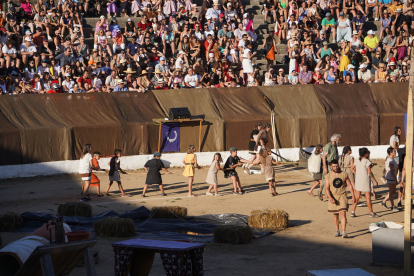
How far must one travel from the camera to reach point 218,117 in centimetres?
2452

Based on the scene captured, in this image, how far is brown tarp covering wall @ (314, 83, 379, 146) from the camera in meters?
25.3

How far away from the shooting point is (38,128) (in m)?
21.8

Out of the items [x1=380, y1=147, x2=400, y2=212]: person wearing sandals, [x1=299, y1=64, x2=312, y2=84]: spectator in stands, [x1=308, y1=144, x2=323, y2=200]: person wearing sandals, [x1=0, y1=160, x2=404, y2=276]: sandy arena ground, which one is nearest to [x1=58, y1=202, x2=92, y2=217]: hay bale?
[x1=0, y1=160, x2=404, y2=276]: sandy arena ground

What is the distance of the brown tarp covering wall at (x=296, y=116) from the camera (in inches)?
978

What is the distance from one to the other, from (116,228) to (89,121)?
36.2ft

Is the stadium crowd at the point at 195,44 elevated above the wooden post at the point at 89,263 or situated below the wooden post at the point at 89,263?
above

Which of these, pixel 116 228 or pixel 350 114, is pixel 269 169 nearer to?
pixel 116 228

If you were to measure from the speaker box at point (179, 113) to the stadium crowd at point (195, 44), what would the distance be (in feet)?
7.00

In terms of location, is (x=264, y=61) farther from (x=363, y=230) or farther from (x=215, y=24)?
(x=363, y=230)

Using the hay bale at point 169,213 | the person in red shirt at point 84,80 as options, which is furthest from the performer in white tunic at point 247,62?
the hay bale at point 169,213

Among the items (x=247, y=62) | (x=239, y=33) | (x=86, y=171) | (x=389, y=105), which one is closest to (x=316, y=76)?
(x=247, y=62)

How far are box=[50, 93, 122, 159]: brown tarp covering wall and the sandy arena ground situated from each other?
1456 millimetres

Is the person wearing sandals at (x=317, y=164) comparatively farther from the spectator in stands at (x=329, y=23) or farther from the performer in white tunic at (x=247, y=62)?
the spectator in stands at (x=329, y=23)

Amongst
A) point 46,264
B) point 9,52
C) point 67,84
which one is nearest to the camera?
point 46,264
